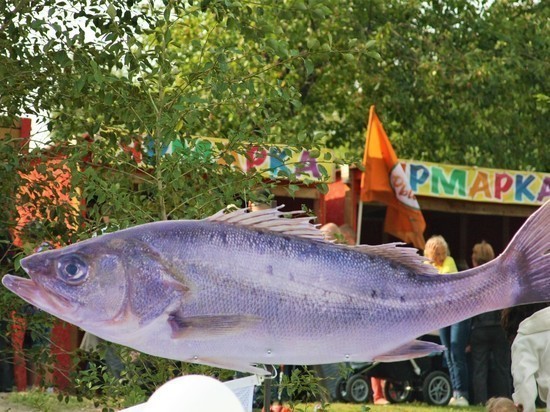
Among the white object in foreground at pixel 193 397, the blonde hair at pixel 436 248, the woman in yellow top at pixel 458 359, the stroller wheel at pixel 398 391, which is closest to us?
the white object in foreground at pixel 193 397

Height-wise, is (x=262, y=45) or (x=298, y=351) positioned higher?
(x=262, y=45)

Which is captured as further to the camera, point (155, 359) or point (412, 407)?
point (412, 407)

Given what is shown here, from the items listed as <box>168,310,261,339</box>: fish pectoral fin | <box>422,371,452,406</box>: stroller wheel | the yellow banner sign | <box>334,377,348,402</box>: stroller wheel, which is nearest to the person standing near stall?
<box>422,371,452,406</box>: stroller wheel

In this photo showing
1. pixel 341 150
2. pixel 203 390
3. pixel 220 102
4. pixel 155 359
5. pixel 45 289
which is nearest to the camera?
pixel 203 390

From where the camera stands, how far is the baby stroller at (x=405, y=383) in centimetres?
1095

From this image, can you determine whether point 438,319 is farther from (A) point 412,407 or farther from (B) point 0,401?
(A) point 412,407

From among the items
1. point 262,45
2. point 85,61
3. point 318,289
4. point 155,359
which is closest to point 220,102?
point 262,45

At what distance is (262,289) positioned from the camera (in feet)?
8.33

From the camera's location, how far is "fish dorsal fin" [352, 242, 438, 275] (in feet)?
8.50

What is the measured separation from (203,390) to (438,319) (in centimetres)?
67

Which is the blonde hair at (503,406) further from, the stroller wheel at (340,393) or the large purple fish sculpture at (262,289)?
the large purple fish sculpture at (262,289)

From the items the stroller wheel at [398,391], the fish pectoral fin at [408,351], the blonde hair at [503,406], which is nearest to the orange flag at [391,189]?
the stroller wheel at [398,391]

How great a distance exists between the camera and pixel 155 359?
464 centimetres

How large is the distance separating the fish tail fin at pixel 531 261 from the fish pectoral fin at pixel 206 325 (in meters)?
0.60
